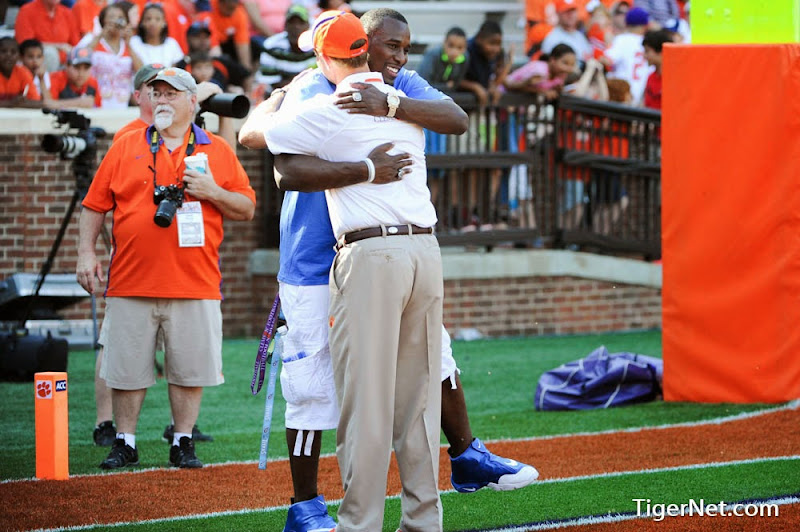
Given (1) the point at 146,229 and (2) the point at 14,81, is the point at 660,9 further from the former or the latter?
(1) the point at 146,229

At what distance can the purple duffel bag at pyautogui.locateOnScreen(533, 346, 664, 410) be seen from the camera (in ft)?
31.5

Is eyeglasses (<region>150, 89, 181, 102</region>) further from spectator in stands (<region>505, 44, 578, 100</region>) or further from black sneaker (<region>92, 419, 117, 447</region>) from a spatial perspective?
spectator in stands (<region>505, 44, 578, 100</region>)

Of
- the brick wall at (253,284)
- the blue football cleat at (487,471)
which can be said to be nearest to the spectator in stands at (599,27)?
the brick wall at (253,284)

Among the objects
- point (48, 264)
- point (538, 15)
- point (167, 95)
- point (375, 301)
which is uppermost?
point (538, 15)

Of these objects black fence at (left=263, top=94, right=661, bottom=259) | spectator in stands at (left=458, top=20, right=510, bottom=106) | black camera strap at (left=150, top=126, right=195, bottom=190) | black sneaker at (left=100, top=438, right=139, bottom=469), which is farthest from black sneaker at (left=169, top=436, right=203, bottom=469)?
spectator in stands at (left=458, top=20, right=510, bottom=106)

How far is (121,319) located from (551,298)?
816cm

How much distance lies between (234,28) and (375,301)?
1066 centimetres

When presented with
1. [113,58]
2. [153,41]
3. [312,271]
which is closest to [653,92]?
[153,41]

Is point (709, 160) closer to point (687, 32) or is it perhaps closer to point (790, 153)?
point (790, 153)

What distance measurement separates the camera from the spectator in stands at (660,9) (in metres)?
18.3

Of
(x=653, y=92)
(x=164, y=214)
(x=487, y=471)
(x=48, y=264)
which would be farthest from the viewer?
(x=653, y=92)

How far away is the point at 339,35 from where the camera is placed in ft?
16.5

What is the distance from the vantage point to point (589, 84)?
1580cm

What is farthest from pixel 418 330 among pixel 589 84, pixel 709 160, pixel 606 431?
pixel 589 84
